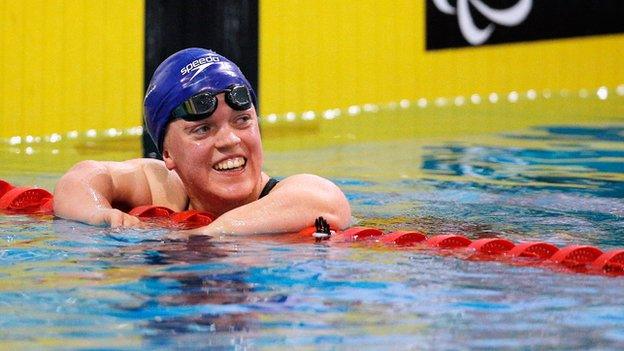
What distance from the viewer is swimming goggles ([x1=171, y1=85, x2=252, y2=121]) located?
491cm

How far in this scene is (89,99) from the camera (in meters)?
8.73

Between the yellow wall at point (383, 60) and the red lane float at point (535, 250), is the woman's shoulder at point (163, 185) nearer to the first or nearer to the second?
the red lane float at point (535, 250)

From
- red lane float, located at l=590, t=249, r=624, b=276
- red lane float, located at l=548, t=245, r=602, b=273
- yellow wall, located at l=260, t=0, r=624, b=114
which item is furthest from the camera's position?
yellow wall, located at l=260, t=0, r=624, b=114

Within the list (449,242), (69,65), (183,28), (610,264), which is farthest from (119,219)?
(183,28)

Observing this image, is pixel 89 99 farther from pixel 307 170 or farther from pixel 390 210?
pixel 390 210

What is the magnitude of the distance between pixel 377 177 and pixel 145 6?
240 centimetres

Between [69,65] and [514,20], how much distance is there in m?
4.26

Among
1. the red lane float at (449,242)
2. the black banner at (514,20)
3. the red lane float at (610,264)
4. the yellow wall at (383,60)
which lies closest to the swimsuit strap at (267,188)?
the red lane float at (449,242)

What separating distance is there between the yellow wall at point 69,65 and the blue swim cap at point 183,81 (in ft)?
11.1

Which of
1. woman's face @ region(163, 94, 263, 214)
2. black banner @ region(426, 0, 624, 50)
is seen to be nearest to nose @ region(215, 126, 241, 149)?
woman's face @ region(163, 94, 263, 214)

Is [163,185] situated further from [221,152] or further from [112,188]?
[221,152]

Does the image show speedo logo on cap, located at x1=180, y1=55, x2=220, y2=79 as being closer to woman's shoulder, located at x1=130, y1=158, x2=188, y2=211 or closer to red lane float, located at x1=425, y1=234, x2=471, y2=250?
woman's shoulder, located at x1=130, y1=158, x2=188, y2=211

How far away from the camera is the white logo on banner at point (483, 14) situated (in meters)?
11.0

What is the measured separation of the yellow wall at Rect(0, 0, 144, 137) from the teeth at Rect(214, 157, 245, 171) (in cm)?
363
